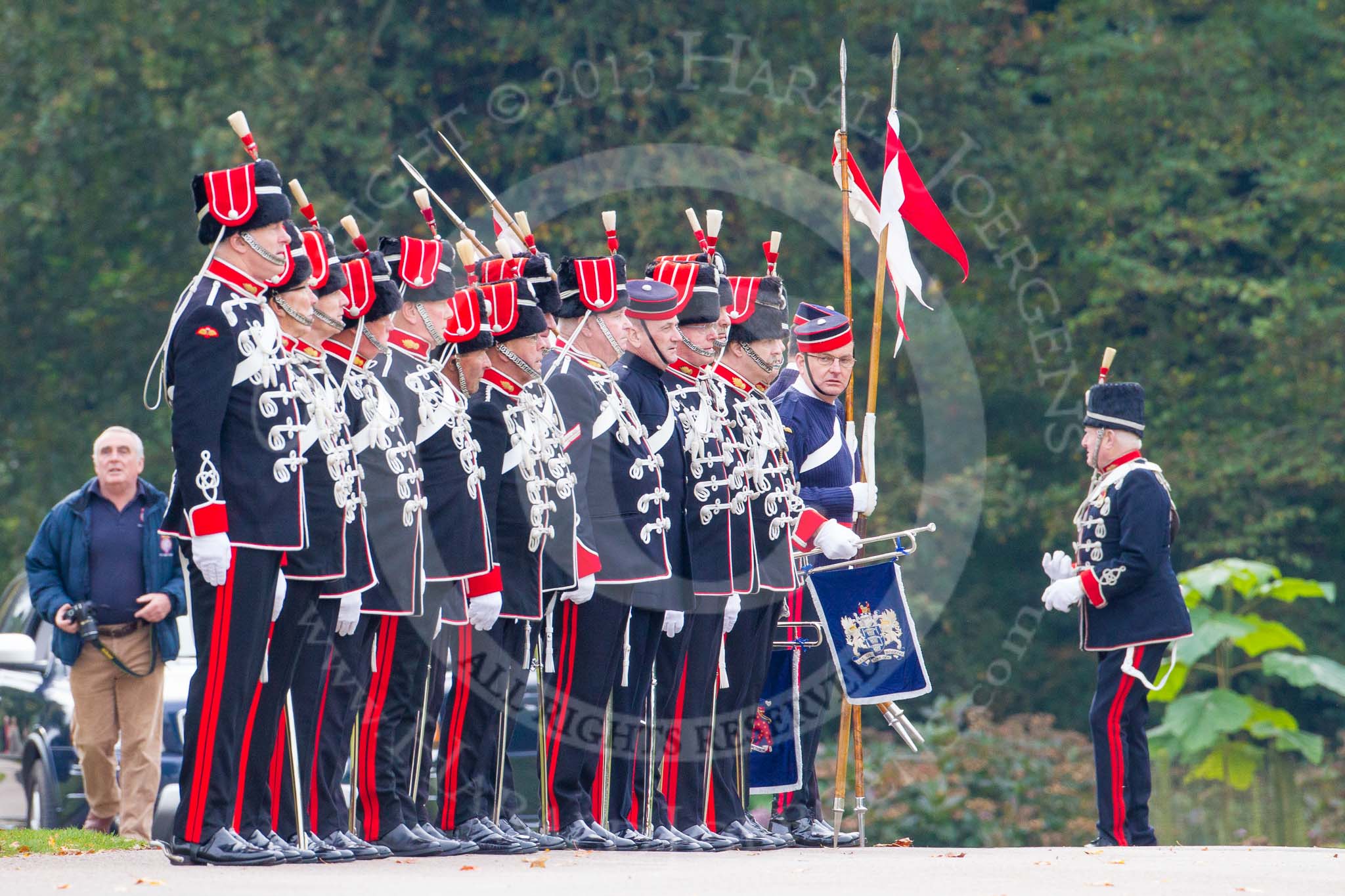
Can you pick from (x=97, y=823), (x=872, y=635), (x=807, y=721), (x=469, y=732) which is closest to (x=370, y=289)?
(x=469, y=732)

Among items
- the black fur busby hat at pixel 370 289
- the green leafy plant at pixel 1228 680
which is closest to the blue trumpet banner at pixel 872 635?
the black fur busby hat at pixel 370 289

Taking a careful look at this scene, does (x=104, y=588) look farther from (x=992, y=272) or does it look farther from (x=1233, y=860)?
(x=992, y=272)

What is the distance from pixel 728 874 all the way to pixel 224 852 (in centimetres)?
148

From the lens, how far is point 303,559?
617 cm

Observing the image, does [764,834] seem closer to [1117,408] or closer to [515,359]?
[515,359]

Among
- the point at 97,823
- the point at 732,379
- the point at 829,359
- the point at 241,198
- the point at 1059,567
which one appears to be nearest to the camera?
the point at 241,198

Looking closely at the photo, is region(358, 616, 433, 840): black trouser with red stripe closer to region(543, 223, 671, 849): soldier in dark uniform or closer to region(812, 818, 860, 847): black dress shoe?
region(543, 223, 671, 849): soldier in dark uniform

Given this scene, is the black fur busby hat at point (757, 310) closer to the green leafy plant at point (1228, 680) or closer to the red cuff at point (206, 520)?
the red cuff at point (206, 520)

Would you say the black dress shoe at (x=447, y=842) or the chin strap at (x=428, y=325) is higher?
the chin strap at (x=428, y=325)

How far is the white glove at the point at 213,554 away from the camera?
229 inches

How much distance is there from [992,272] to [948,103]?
60.0 inches

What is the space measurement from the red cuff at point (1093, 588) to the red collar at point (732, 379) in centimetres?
154

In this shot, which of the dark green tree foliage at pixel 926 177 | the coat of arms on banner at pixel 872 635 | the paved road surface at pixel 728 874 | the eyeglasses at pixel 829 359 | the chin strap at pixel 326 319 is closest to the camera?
the paved road surface at pixel 728 874

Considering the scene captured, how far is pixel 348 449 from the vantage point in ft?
21.0
